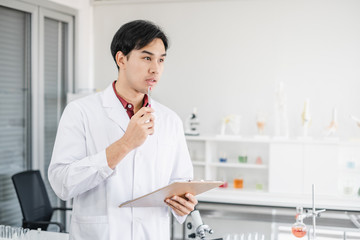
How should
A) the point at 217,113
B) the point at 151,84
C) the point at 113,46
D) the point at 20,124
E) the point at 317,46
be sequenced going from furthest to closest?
the point at 217,113 → the point at 317,46 → the point at 20,124 → the point at 113,46 → the point at 151,84

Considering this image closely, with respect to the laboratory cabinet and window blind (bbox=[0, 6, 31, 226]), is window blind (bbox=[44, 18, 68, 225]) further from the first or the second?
the laboratory cabinet

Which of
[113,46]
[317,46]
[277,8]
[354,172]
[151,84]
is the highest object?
[277,8]

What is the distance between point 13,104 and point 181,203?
2.59 metres

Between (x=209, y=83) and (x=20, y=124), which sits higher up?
(x=209, y=83)

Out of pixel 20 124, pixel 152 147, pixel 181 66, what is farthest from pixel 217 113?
pixel 152 147

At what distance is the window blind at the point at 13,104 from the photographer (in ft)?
Answer: 11.9

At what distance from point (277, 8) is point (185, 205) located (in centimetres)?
312

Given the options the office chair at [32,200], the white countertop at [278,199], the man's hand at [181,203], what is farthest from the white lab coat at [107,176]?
the white countertop at [278,199]

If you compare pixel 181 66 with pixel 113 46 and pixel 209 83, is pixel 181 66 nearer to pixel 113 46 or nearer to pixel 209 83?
pixel 209 83

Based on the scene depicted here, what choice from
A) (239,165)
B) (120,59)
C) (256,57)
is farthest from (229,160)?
(120,59)

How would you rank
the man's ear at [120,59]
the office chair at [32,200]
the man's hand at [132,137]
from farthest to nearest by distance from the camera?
the office chair at [32,200] < the man's ear at [120,59] < the man's hand at [132,137]

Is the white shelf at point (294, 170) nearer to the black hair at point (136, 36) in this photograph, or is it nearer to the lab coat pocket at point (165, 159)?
the lab coat pocket at point (165, 159)

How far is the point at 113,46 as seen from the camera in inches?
68.7

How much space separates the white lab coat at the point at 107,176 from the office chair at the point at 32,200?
1.73 meters
